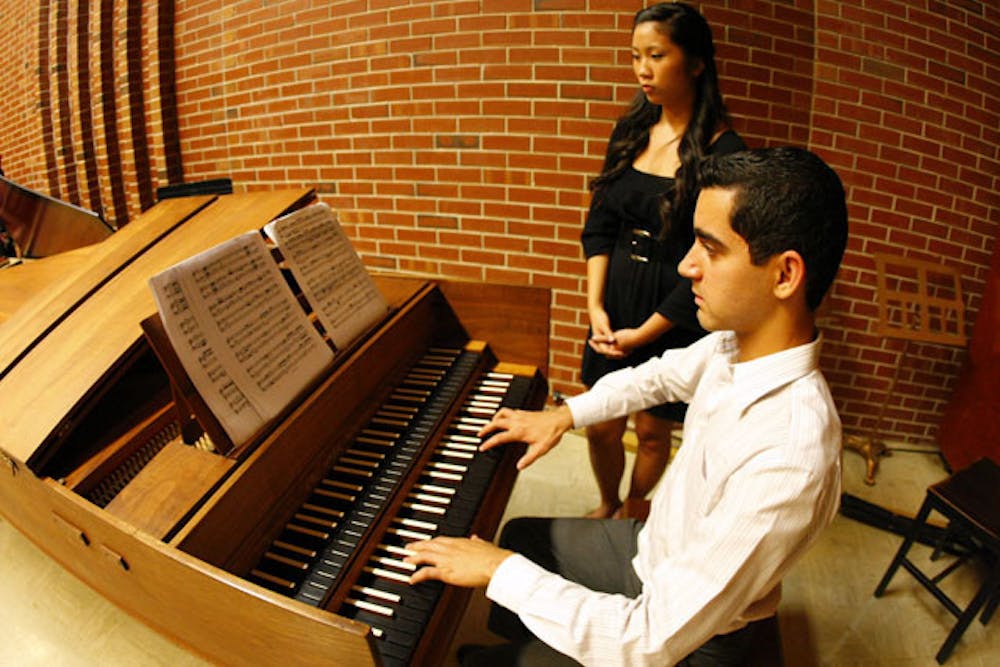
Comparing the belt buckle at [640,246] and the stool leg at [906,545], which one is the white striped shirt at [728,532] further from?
the stool leg at [906,545]

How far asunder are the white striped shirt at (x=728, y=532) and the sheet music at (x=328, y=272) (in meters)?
0.81

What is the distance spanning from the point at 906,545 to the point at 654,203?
1604 millimetres

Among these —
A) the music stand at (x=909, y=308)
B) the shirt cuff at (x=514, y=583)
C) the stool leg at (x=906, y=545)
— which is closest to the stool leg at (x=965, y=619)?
the stool leg at (x=906, y=545)

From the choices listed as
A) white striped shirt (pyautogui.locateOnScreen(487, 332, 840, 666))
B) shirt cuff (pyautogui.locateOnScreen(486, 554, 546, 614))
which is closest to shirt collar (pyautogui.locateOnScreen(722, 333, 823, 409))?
white striped shirt (pyautogui.locateOnScreen(487, 332, 840, 666))

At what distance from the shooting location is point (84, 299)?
157 centimetres

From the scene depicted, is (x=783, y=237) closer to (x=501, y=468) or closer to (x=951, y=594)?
Result: (x=501, y=468)

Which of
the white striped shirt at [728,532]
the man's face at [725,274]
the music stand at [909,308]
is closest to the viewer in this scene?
the white striped shirt at [728,532]

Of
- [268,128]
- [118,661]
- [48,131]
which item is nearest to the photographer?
[118,661]

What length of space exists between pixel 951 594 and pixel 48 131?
724cm

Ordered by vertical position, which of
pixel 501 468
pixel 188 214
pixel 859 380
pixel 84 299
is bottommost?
pixel 859 380

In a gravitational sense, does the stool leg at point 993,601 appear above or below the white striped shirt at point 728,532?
below

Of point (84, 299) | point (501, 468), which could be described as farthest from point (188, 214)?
point (501, 468)

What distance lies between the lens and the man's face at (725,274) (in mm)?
928

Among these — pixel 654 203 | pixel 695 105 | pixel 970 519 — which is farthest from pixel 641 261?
pixel 970 519
